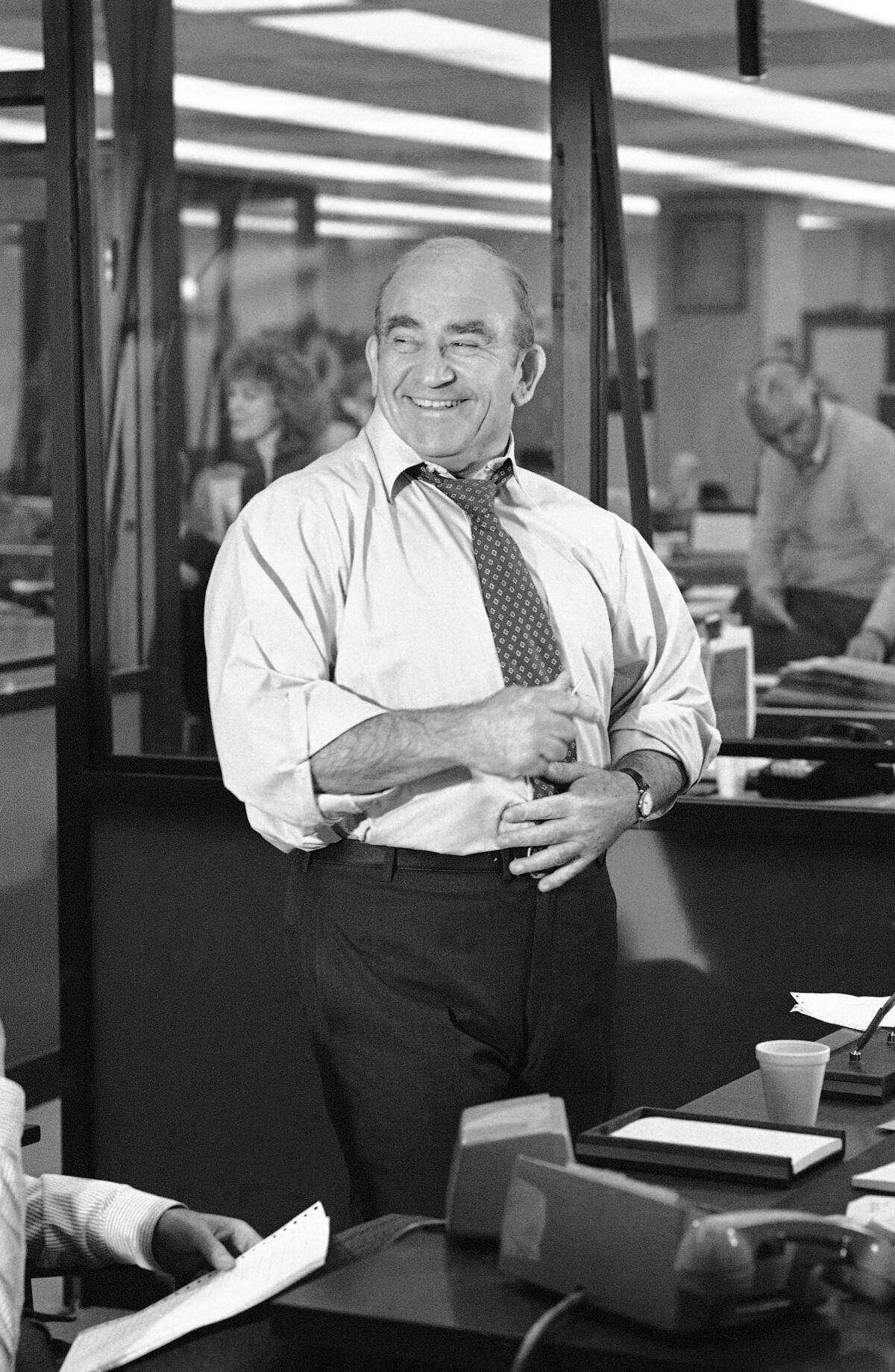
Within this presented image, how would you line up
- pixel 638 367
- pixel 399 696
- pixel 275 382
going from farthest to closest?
1. pixel 275 382
2. pixel 638 367
3. pixel 399 696

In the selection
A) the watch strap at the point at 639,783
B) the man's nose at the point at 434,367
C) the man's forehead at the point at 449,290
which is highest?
the man's forehead at the point at 449,290

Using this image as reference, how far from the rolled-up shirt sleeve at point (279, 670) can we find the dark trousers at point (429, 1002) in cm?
14

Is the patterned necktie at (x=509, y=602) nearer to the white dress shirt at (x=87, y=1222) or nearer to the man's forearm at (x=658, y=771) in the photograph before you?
the man's forearm at (x=658, y=771)

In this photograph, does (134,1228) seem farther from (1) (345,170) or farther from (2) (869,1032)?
(1) (345,170)

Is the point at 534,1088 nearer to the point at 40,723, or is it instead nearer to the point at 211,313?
the point at 40,723

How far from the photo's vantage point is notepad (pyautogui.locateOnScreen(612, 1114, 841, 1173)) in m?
1.83

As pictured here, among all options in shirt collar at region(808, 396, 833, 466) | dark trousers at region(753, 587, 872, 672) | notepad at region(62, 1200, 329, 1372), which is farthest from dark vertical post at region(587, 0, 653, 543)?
shirt collar at region(808, 396, 833, 466)

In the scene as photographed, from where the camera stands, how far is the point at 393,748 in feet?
7.98

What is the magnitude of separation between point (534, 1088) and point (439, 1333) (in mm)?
1146

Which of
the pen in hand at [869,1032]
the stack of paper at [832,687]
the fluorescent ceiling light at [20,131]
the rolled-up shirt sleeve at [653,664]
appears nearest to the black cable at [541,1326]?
the pen in hand at [869,1032]

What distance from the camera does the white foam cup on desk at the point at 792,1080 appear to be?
1.99 meters

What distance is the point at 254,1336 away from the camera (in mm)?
1684

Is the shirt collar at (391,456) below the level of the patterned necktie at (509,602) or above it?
above

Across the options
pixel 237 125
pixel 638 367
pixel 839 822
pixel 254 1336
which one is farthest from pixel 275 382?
pixel 254 1336
